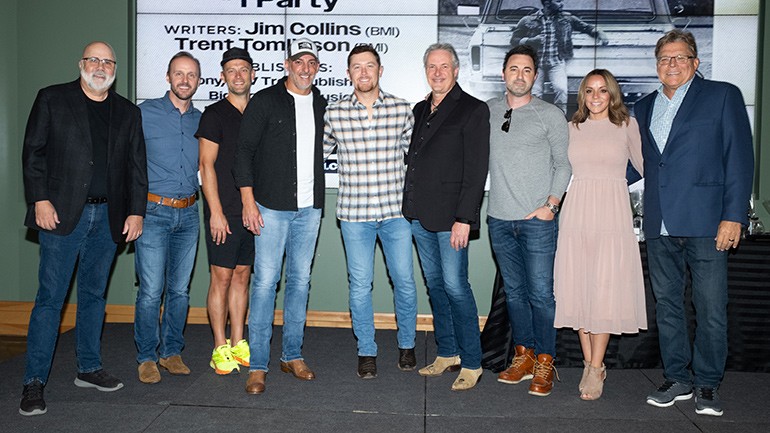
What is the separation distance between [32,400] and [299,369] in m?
1.36

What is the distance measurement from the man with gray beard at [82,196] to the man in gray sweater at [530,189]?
1925mm

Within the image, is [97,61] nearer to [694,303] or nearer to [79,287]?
[79,287]

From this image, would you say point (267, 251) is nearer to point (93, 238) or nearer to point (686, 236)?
point (93, 238)

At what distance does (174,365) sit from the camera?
4.12 meters

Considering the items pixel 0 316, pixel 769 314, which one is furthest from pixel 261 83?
pixel 769 314

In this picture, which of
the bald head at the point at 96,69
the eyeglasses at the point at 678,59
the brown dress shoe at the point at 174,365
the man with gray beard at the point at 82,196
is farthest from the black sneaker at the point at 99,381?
the eyeglasses at the point at 678,59

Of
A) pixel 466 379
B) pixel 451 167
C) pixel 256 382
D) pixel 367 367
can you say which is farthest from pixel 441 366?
pixel 451 167

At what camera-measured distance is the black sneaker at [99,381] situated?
3773mm

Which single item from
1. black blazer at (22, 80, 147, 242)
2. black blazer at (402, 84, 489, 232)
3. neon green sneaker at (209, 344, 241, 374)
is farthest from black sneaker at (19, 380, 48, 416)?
black blazer at (402, 84, 489, 232)


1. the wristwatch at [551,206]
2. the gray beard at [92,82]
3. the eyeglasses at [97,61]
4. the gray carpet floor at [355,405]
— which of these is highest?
the eyeglasses at [97,61]

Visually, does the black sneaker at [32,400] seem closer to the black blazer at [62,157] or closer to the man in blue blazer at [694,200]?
the black blazer at [62,157]

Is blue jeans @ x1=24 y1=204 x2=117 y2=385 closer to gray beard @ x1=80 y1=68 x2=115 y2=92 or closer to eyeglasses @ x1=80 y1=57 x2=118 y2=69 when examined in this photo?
gray beard @ x1=80 y1=68 x2=115 y2=92

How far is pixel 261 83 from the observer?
5637 mm

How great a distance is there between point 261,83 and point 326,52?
0.58m
